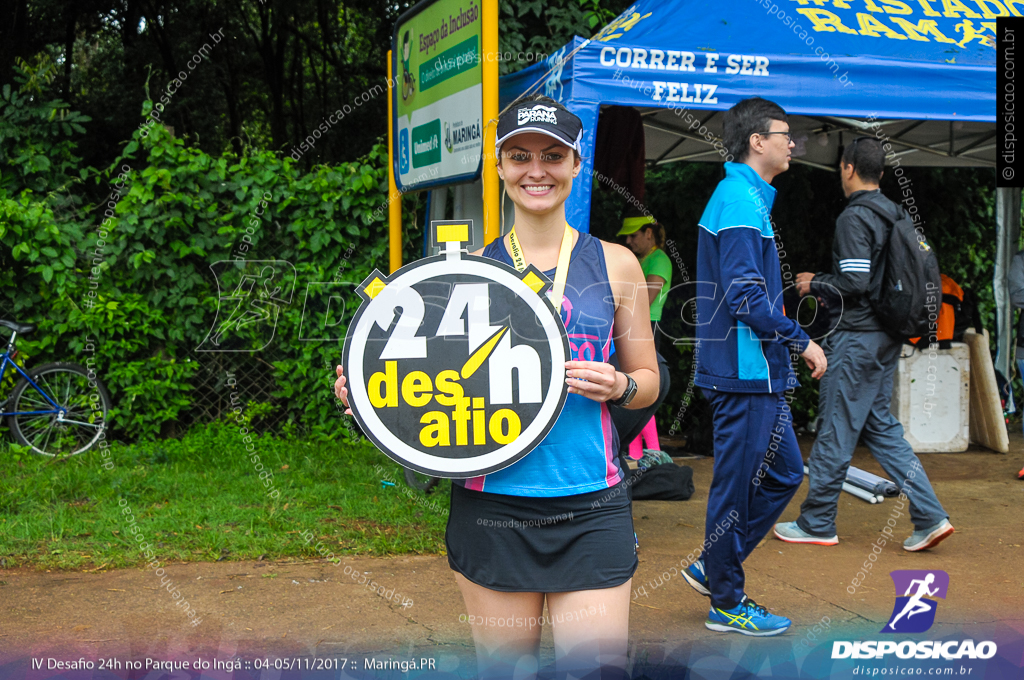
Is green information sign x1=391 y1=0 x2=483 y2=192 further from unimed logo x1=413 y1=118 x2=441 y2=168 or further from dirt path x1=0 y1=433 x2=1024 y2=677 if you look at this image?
dirt path x1=0 y1=433 x2=1024 y2=677

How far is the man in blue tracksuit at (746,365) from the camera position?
342 centimetres

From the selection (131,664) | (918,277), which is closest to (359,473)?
(131,664)

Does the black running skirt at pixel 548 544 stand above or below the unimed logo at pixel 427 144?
below

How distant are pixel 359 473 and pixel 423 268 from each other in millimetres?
Result: 4206

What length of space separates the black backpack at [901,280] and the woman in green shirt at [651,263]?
166cm

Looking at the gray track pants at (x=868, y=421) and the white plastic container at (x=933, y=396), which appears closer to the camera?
the gray track pants at (x=868, y=421)

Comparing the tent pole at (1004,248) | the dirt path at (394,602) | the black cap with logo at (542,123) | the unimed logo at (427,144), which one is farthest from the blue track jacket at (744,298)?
the tent pole at (1004,248)

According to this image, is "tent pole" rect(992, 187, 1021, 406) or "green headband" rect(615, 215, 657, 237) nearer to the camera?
"green headband" rect(615, 215, 657, 237)

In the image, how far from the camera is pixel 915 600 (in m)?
3.25

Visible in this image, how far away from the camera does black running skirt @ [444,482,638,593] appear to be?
2.02 meters

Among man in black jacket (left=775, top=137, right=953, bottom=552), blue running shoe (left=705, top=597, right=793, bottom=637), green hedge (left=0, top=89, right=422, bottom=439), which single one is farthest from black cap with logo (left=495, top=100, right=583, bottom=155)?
green hedge (left=0, top=89, right=422, bottom=439)

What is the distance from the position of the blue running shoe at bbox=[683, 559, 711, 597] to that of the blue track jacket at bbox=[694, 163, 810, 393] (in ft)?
2.60

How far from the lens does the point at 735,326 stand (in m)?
3.48

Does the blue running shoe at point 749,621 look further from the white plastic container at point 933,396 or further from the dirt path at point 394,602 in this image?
the white plastic container at point 933,396
